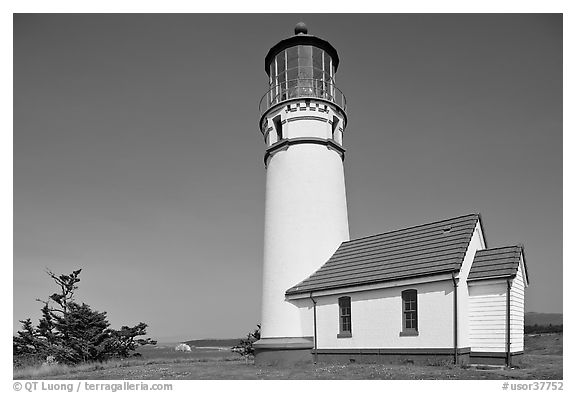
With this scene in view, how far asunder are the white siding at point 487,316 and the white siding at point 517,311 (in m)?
0.27

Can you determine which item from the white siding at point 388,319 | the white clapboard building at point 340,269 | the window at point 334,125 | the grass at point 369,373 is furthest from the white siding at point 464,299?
the window at point 334,125

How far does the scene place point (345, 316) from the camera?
53.7 ft

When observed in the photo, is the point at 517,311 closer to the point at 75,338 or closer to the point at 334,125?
the point at 334,125

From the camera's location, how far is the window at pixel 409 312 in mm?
14516

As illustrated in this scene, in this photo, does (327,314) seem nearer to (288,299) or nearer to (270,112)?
(288,299)

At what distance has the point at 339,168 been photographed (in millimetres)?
19344

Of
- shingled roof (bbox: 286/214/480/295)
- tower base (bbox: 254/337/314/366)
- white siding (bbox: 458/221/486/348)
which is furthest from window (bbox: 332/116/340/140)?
tower base (bbox: 254/337/314/366)

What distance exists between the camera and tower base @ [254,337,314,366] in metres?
16.7

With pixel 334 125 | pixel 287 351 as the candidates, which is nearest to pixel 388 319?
pixel 287 351

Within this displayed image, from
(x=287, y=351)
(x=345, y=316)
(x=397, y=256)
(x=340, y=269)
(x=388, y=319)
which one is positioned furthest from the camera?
(x=340, y=269)

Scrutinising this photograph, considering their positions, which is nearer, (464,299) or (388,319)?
(464,299)

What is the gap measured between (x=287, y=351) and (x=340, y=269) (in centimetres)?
344

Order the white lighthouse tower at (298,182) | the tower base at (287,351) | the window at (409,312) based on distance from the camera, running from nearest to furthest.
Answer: the window at (409,312) < the tower base at (287,351) < the white lighthouse tower at (298,182)

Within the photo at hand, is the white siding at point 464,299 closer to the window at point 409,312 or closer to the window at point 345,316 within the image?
the window at point 409,312
